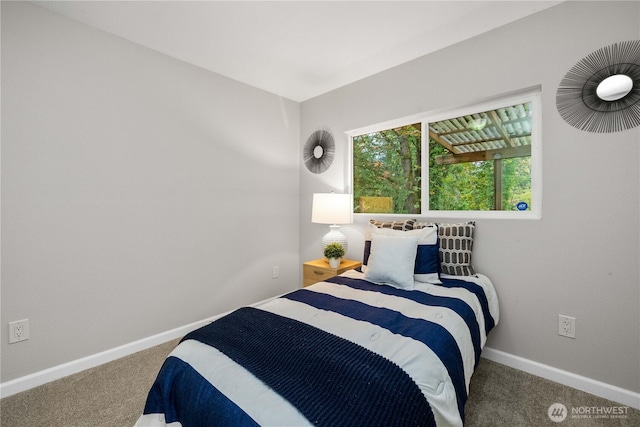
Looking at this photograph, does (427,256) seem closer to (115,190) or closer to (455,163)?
(455,163)

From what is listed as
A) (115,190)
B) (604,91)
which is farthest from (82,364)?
(604,91)

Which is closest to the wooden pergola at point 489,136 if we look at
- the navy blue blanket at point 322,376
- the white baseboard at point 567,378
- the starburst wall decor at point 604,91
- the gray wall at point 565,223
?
the gray wall at point 565,223

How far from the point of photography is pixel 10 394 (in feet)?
5.74

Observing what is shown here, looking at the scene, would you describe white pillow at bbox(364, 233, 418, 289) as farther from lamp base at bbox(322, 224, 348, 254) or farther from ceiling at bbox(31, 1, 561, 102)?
ceiling at bbox(31, 1, 561, 102)

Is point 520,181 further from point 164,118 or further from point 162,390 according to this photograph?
point 164,118

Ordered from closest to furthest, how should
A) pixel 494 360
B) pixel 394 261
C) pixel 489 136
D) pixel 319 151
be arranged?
1. pixel 394 261
2. pixel 494 360
3. pixel 489 136
4. pixel 319 151

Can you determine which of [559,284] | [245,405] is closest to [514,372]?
[559,284]

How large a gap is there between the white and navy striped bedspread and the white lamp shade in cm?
118

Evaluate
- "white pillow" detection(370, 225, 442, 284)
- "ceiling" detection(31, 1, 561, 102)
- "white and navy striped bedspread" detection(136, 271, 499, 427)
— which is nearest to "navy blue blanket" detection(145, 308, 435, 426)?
"white and navy striped bedspread" detection(136, 271, 499, 427)

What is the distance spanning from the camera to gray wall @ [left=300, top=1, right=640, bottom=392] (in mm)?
1659

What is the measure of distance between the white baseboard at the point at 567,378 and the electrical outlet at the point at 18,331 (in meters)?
3.19

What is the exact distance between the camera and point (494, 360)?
2.13 metres

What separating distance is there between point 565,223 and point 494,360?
1.11 m

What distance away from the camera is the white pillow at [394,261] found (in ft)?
6.38
